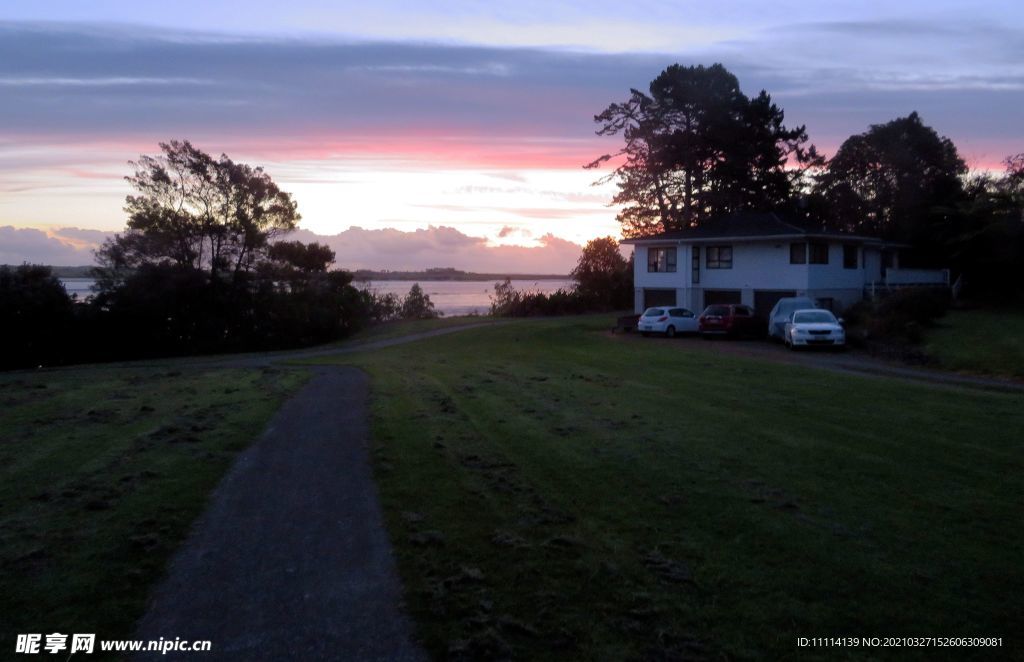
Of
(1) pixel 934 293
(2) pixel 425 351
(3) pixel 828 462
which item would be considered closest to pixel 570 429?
(3) pixel 828 462

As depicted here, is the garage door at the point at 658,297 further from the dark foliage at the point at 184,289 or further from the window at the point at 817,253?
the dark foliage at the point at 184,289

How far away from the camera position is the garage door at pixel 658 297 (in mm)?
49875

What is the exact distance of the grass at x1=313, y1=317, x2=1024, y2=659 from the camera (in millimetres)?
5684

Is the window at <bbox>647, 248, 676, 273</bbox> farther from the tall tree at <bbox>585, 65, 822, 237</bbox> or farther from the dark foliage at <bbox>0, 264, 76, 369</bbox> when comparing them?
the dark foliage at <bbox>0, 264, 76, 369</bbox>

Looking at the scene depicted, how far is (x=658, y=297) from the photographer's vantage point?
50.7 metres

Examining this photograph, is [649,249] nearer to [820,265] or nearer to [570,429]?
[820,265]

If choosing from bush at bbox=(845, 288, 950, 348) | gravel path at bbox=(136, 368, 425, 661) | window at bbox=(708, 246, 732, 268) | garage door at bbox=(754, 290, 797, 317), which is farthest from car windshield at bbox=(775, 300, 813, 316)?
gravel path at bbox=(136, 368, 425, 661)

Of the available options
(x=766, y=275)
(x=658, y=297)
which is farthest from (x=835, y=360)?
(x=658, y=297)

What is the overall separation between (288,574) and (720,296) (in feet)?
144

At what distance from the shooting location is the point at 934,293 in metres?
37.2

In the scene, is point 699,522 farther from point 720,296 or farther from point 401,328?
point 401,328

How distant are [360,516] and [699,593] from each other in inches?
130

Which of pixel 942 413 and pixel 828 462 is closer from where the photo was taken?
pixel 828 462

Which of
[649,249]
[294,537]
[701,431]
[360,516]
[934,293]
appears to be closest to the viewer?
[294,537]
